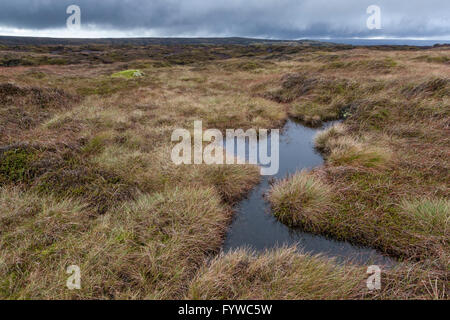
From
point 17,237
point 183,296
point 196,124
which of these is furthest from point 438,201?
point 196,124

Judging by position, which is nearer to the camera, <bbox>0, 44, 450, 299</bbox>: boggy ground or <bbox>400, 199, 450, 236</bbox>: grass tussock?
<bbox>0, 44, 450, 299</bbox>: boggy ground

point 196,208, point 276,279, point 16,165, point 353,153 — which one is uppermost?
point 353,153

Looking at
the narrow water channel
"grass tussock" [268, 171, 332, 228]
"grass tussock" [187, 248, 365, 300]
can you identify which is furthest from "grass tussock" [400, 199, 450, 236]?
"grass tussock" [187, 248, 365, 300]

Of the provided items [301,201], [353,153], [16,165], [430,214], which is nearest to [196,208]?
[301,201]

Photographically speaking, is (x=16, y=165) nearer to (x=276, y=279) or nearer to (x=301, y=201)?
(x=276, y=279)

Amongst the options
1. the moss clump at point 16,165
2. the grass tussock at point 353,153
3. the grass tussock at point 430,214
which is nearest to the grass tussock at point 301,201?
the grass tussock at point 430,214

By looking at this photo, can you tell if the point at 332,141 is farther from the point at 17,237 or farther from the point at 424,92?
the point at 17,237

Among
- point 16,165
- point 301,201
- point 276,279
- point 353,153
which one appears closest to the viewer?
point 276,279

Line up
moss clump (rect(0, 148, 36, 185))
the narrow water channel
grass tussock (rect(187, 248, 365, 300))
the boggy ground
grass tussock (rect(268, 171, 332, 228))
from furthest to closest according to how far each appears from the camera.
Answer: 1. moss clump (rect(0, 148, 36, 185))
2. grass tussock (rect(268, 171, 332, 228))
3. the narrow water channel
4. the boggy ground
5. grass tussock (rect(187, 248, 365, 300))

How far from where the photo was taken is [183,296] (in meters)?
2.93

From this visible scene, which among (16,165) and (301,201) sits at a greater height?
(16,165)

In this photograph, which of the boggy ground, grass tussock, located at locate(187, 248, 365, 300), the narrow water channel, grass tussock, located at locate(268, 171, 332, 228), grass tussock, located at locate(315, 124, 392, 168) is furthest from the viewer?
grass tussock, located at locate(315, 124, 392, 168)

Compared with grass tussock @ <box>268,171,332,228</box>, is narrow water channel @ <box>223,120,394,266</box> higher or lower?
lower

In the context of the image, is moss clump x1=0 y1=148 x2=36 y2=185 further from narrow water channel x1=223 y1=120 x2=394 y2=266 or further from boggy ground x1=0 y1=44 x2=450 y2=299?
narrow water channel x1=223 y1=120 x2=394 y2=266
